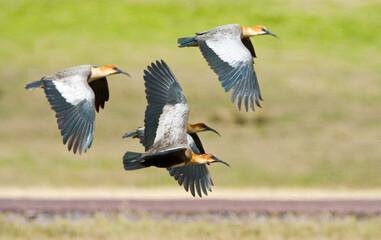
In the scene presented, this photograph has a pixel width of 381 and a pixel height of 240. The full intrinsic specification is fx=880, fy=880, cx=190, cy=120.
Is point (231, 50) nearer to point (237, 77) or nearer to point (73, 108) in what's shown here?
point (237, 77)

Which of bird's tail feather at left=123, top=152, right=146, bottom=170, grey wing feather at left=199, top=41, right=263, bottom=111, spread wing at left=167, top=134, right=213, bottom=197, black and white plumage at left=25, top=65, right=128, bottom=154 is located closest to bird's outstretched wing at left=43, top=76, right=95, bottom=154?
black and white plumage at left=25, top=65, right=128, bottom=154

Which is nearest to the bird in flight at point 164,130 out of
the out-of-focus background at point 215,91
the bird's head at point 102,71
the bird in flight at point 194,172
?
the bird's head at point 102,71

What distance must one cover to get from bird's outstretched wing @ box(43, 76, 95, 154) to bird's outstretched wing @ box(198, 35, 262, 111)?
2.65 ft

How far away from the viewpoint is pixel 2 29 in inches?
1203

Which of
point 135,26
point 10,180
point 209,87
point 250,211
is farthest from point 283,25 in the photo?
point 250,211

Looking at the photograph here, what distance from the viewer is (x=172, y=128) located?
17.2 feet

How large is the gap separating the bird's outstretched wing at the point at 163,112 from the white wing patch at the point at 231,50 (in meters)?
0.37

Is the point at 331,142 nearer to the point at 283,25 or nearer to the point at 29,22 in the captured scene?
the point at 283,25

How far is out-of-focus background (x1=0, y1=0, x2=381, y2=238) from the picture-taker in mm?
19312

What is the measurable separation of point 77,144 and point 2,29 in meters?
26.4

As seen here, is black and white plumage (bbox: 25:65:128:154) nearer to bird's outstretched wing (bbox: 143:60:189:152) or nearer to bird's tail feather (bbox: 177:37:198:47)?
bird's outstretched wing (bbox: 143:60:189:152)

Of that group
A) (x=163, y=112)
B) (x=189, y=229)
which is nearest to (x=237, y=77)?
(x=163, y=112)

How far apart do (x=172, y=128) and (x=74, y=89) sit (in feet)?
2.32

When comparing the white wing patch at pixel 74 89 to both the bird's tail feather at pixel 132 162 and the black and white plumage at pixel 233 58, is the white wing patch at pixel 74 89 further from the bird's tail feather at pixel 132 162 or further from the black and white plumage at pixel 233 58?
the black and white plumage at pixel 233 58
